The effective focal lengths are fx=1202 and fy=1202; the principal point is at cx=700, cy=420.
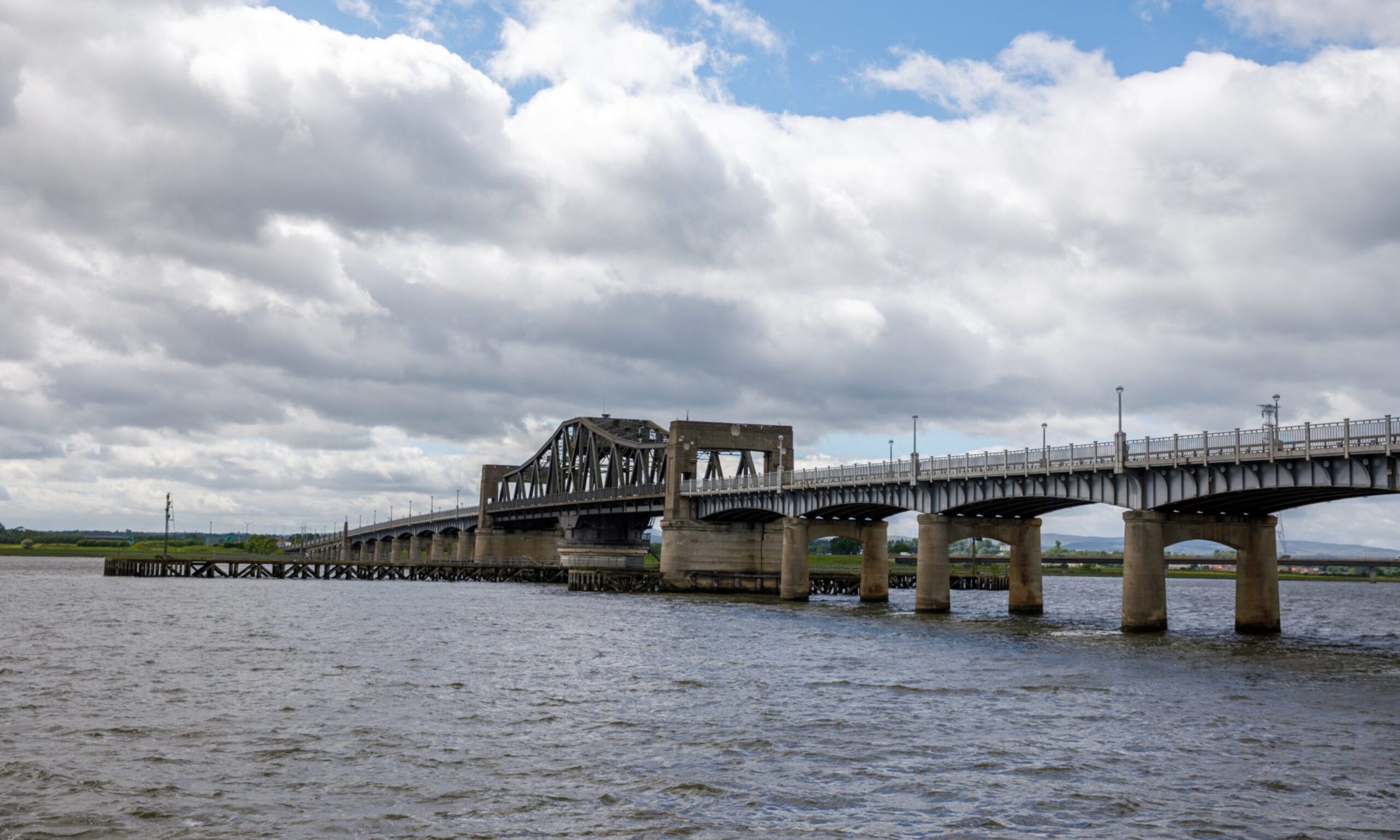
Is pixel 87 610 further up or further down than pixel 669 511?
further down

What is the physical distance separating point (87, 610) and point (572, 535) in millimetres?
82619

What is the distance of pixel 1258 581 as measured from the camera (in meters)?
62.7

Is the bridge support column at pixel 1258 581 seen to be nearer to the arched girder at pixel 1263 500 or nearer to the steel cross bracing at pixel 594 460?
the arched girder at pixel 1263 500

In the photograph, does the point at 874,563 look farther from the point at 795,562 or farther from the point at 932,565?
the point at 932,565

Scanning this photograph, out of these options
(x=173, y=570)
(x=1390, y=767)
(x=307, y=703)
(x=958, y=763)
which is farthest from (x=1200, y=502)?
(x=173, y=570)

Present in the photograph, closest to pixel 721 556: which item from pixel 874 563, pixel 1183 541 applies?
pixel 874 563

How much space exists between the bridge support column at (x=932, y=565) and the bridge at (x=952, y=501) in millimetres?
130

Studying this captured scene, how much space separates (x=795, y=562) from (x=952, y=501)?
22806 mm

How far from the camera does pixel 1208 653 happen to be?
5078cm

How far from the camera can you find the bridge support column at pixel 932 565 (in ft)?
251

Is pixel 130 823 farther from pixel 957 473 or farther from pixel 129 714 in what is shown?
pixel 957 473

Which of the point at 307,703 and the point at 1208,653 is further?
the point at 1208,653

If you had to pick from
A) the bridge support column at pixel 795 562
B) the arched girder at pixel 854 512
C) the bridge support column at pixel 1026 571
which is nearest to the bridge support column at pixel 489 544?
the bridge support column at pixel 795 562

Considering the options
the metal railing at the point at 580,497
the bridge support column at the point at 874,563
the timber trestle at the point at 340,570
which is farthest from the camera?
the timber trestle at the point at 340,570
